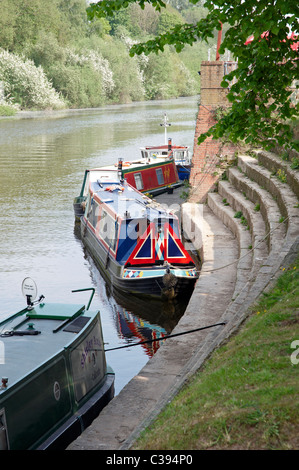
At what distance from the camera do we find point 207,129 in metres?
21.7

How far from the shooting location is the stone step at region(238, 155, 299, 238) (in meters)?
11.7

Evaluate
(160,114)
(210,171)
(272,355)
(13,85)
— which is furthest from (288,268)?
(13,85)

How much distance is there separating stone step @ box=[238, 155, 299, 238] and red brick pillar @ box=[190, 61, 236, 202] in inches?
59.0

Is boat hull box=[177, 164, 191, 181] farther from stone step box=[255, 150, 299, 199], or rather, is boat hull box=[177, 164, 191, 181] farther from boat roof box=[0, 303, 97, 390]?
boat roof box=[0, 303, 97, 390]

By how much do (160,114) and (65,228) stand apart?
148 ft

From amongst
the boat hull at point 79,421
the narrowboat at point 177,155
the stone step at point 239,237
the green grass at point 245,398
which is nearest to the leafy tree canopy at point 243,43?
the stone step at point 239,237

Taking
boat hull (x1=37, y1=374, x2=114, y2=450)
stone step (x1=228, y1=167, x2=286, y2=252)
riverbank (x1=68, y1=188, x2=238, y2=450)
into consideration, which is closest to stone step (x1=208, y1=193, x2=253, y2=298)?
riverbank (x1=68, y1=188, x2=238, y2=450)

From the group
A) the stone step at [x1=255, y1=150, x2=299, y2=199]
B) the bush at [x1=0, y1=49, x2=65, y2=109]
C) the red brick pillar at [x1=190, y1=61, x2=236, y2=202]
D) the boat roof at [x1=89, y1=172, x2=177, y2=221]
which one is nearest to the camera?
the stone step at [x1=255, y1=150, x2=299, y2=199]

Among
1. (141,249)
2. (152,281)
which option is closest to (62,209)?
(141,249)

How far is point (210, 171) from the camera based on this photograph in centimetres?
2194

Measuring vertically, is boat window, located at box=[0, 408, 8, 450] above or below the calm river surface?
above

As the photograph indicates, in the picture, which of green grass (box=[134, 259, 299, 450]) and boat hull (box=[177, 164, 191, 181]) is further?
boat hull (box=[177, 164, 191, 181])

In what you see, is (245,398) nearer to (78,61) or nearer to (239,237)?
(239,237)

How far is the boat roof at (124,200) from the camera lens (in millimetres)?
15656
